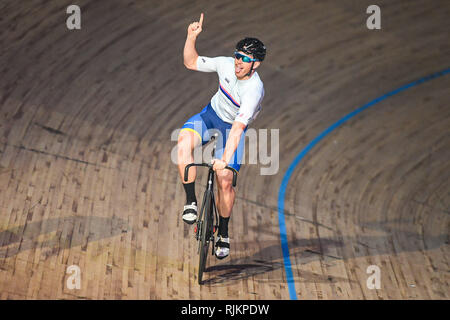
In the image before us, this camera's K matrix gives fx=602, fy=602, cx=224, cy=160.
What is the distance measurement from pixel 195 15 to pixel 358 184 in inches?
133

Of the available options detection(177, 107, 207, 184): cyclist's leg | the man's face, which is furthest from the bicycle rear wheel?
the man's face

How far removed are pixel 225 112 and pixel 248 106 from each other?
39 centimetres

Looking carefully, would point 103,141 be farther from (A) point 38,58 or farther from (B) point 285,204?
(B) point 285,204

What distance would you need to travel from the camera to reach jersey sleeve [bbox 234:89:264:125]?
389cm

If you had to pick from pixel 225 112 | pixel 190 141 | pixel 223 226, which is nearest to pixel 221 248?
pixel 223 226

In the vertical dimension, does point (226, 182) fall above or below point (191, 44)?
below

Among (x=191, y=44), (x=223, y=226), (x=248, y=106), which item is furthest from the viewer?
(x=223, y=226)

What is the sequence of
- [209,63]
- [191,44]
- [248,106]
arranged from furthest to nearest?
1. [209,63]
2. [191,44]
3. [248,106]

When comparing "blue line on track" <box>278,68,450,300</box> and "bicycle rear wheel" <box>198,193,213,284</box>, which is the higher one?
"blue line on track" <box>278,68,450,300</box>

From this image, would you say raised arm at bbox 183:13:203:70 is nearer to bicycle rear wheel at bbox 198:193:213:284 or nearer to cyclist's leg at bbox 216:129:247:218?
cyclist's leg at bbox 216:129:247:218

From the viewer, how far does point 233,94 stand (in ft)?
13.6

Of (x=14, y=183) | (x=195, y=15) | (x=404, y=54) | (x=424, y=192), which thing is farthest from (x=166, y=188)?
(x=404, y=54)

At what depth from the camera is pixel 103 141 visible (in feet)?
20.2

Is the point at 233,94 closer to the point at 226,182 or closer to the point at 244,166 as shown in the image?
the point at 226,182
